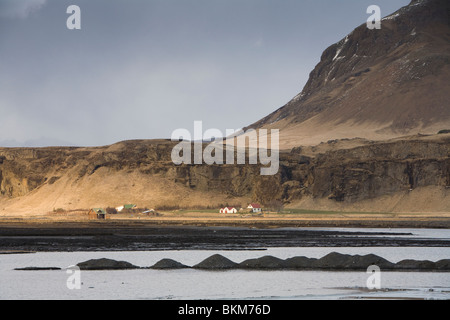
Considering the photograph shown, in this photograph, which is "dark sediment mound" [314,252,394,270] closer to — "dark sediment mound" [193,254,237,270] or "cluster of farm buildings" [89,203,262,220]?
"dark sediment mound" [193,254,237,270]

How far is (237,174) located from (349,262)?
131 metres

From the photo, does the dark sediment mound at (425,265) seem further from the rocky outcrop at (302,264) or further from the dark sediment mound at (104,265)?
the dark sediment mound at (104,265)

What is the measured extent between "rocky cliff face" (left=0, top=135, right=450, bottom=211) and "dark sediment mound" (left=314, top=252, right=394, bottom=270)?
108296mm

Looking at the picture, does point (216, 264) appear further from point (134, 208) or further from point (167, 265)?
point (134, 208)

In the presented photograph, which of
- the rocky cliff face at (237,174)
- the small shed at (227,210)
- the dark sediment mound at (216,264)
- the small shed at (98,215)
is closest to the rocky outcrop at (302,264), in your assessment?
the dark sediment mound at (216,264)

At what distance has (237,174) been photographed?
576 ft

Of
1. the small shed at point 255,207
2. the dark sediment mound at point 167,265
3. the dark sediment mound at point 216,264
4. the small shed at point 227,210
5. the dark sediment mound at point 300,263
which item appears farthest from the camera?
the small shed at point 255,207

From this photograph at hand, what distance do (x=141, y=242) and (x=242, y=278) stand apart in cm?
3212

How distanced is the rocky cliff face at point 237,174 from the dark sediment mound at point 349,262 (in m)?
108

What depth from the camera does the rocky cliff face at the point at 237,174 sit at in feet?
518

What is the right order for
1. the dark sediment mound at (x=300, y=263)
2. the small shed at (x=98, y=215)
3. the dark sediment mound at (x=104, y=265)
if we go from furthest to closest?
the small shed at (x=98, y=215) → the dark sediment mound at (x=300, y=263) → the dark sediment mound at (x=104, y=265)

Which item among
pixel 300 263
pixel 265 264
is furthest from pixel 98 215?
pixel 300 263

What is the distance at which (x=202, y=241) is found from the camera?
2805 inches

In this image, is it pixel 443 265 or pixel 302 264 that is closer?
pixel 443 265
